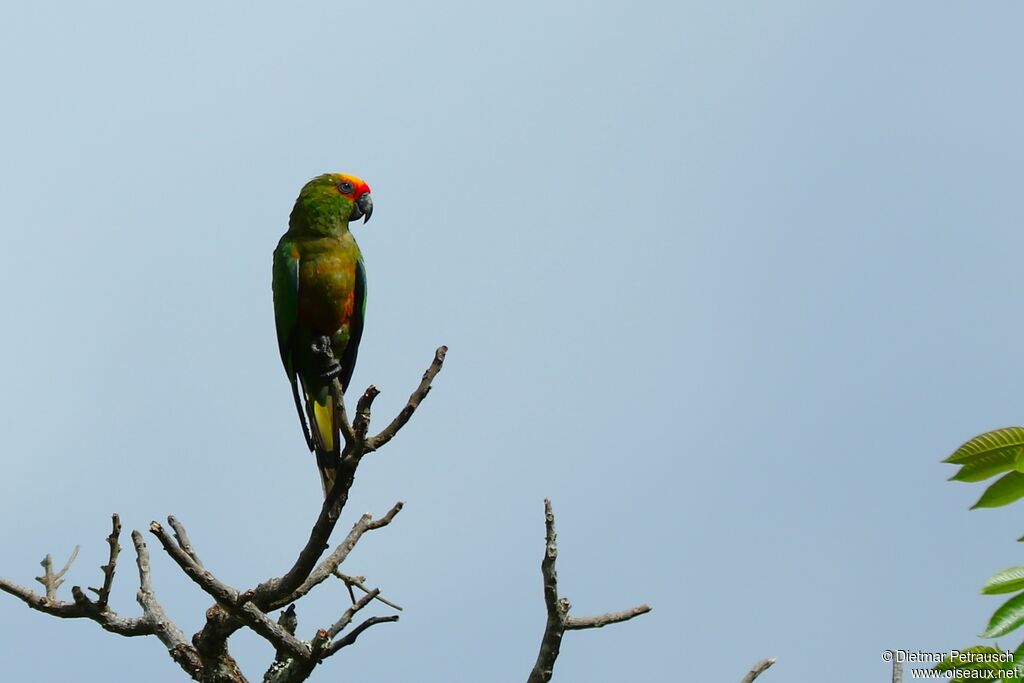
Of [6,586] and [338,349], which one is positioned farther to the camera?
[338,349]

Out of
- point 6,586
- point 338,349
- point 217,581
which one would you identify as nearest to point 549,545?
point 217,581

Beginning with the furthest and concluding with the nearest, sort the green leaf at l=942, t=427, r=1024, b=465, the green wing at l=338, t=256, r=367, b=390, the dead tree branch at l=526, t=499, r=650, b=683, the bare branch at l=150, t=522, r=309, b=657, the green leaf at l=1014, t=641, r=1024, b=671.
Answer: the green wing at l=338, t=256, r=367, b=390
the bare branch at l=150, t=522, r=309, b=657
the dead tree branch at l=526, t=499, r=650, b=683
the green leaf at l=942, t=427, r=1024, b=465
the green leaf at l=1014, t=641, r=1024, b=671

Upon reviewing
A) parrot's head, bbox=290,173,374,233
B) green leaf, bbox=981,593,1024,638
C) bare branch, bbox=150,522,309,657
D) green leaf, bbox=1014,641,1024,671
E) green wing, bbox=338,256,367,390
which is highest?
parrot's head, bbox=290,173,374,233

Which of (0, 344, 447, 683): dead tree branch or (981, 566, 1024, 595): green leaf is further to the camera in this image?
(0, 344, 447, 683): dead tree branch

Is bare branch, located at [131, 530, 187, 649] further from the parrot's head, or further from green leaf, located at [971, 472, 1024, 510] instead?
green leaf, located at [971, 472, 1024, 510]

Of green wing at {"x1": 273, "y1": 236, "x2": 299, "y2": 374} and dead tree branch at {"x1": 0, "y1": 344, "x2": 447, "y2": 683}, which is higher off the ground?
green wing at {"x1": 273, "y1": 236, "x2": 299, "y2": 374}

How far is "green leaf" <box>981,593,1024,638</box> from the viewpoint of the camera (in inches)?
118

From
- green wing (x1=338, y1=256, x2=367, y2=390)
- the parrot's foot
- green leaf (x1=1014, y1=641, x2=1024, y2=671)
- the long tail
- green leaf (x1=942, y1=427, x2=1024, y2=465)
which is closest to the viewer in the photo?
green leaf (x1=1014, y1=641, x2=1024, y2=671)

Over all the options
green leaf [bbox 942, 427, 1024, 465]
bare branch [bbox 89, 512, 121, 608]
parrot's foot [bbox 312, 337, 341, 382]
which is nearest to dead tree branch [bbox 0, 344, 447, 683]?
bare branch [bbox 89, 512, 121, 608]

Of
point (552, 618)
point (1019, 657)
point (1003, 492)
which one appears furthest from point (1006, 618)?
point (552, 618)

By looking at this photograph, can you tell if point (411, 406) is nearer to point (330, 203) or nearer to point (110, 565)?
point (110, 565)

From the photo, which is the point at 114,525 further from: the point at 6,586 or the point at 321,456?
the point at 321,456

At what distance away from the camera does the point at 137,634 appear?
575cm

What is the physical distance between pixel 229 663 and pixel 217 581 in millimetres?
620
